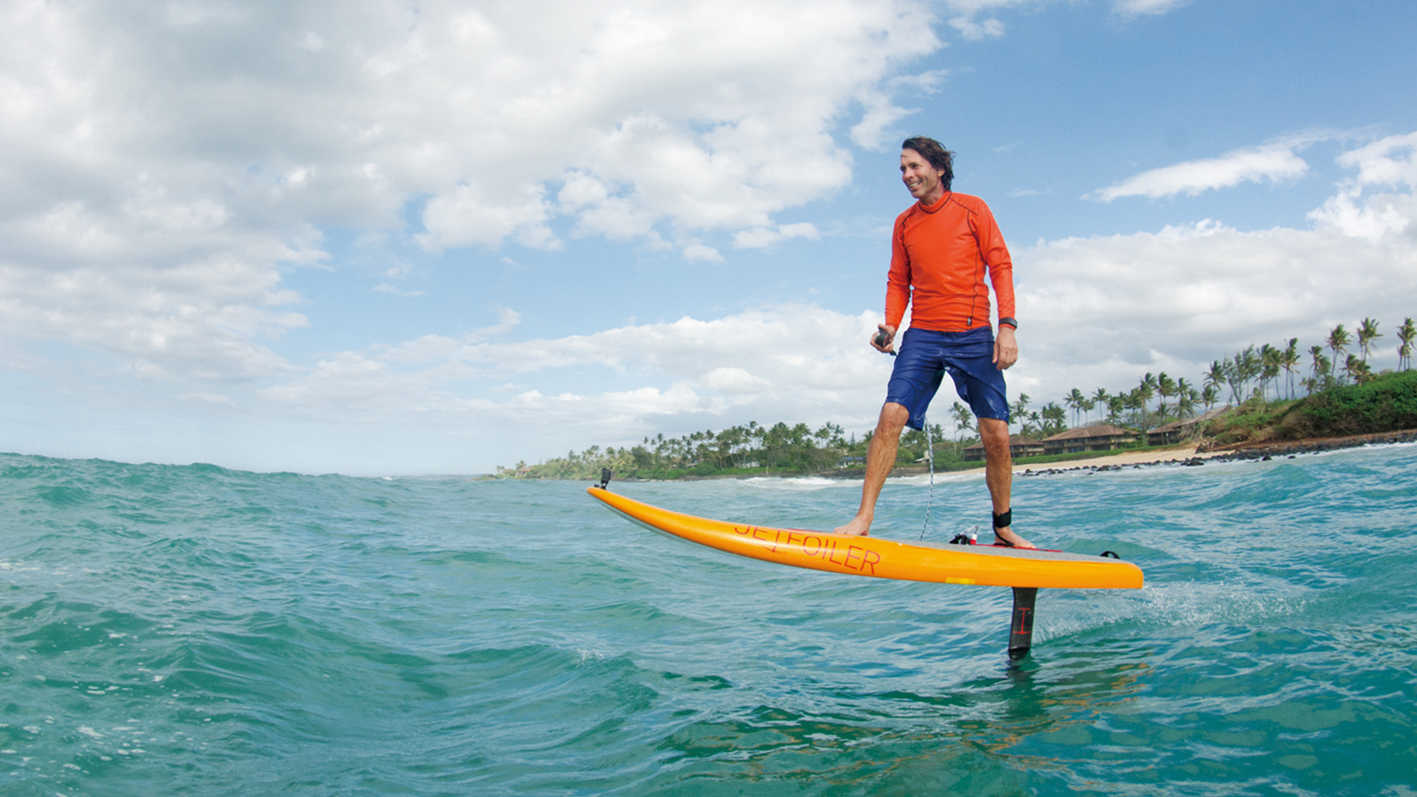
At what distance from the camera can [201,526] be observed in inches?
475

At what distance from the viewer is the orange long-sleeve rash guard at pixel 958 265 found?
4.84 m

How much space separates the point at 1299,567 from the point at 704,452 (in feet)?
394

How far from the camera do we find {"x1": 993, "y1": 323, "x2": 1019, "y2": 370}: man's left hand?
4.72m

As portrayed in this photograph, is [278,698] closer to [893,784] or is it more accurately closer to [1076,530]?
[893,784]

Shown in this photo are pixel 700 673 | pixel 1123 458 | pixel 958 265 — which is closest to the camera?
pixel 958 265

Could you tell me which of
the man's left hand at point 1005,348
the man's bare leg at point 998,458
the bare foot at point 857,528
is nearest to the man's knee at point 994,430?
the man's bare leg at point 998,458

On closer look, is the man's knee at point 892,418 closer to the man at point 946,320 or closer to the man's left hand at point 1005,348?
the man at point 946,320

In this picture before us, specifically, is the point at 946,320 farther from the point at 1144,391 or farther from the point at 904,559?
the point at 1144,391

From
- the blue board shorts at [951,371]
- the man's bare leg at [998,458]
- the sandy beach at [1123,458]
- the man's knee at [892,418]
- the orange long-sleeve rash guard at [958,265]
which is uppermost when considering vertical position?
the orange long-sleeve rash guard at [958,265]

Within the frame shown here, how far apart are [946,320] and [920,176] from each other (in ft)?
3.25

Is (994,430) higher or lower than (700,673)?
higher

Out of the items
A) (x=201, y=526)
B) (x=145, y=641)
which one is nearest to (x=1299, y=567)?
(x=145, y=641)

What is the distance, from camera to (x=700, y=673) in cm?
554

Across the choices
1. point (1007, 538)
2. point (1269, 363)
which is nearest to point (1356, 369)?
point (1269, 363)
